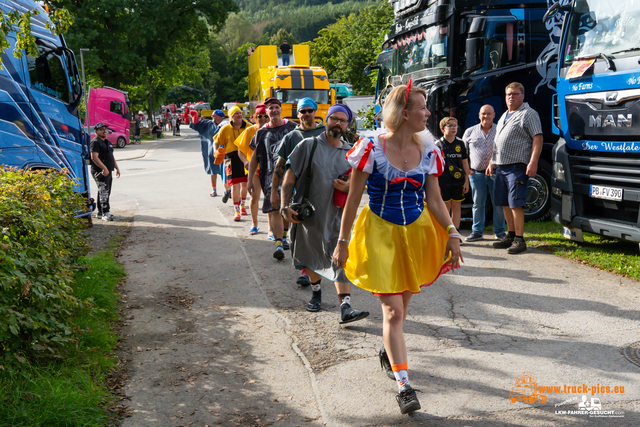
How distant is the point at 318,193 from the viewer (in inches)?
209

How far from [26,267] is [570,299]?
4.59 meters

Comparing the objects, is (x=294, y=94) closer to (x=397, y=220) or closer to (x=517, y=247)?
(x=517, y=247)

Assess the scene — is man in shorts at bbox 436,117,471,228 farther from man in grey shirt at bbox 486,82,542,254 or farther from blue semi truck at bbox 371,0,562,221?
blue semi truck at bbox 371,0,562,221

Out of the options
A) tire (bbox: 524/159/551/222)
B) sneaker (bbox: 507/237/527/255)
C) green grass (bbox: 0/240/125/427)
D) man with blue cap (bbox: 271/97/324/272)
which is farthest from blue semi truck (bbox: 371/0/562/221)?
green grass (bbox: 0/240/125/427)

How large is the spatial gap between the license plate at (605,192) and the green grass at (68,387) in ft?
17.5

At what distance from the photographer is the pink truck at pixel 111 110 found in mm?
34688

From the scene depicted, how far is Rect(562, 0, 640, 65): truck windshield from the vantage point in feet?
21.3

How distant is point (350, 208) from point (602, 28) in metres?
4.92

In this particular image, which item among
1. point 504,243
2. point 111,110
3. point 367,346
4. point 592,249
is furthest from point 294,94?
point 367,346

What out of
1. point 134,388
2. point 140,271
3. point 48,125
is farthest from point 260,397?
point 48,125

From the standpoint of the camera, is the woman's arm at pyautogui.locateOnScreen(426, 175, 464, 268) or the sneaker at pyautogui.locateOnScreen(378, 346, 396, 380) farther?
the sneaker at pyautogui.locateOnScreen(378, 346, 396, 380)

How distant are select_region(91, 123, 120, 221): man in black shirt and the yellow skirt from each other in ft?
26.6

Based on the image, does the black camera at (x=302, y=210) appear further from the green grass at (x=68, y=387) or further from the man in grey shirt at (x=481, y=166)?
the man in grey shirt at (x=481, y=166)

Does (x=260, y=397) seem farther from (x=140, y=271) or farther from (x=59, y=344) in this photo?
(x=140, y=271)
